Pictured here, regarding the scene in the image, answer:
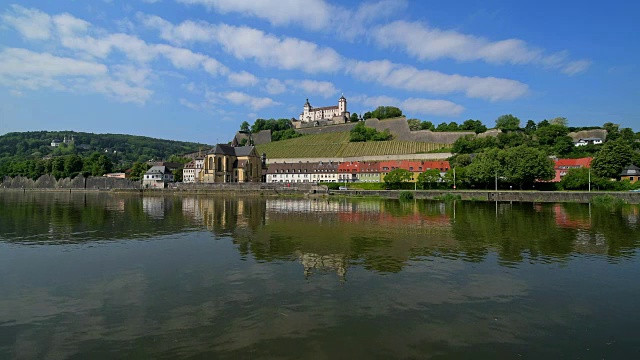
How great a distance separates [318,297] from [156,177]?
332ft

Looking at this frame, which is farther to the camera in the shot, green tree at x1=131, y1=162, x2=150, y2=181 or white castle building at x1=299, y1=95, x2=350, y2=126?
white castle building at x1=299, y1=95, x2=350, y2=126

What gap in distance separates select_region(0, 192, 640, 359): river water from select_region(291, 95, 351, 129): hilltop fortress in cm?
12951

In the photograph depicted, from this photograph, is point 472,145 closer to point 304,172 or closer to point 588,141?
point 588,141

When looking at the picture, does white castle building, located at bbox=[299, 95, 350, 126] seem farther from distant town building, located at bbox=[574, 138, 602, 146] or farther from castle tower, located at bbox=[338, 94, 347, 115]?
distant town building, located at bbox=[574, 138, 602, 146]

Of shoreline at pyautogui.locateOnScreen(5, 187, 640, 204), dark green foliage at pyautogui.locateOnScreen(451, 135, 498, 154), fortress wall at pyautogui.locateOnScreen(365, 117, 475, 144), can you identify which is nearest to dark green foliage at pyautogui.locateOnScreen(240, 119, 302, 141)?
fortress wall at pyautogui.locateOnScreen(365, 117, 475, 144)

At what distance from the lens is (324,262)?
1539 cm

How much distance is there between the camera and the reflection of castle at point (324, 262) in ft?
46.0

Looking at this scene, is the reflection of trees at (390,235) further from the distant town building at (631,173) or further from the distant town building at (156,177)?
the distant town building at (156,177)

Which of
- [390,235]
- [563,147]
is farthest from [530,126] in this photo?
[390,235]

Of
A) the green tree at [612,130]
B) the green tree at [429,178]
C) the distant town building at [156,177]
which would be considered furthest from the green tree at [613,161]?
the distant town building at [156,177]

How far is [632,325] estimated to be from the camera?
9219mm

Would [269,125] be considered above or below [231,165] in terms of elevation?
above

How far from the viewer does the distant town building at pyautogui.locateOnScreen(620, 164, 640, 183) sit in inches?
2335

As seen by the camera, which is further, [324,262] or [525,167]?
[525,167]
